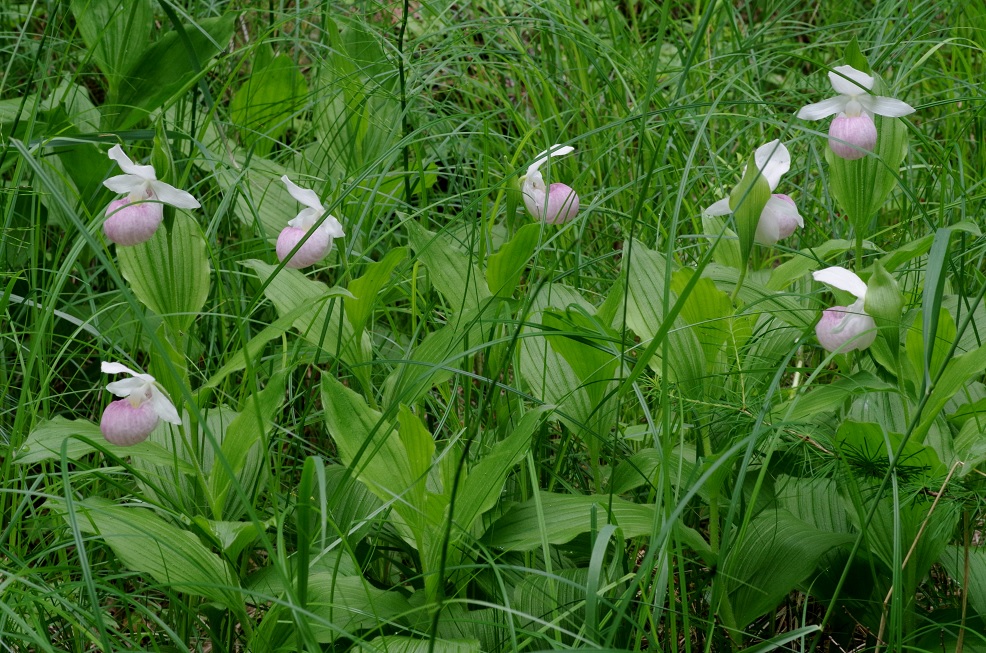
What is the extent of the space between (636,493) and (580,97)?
1.02 meters

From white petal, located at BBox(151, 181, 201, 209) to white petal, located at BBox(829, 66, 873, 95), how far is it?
0.73m

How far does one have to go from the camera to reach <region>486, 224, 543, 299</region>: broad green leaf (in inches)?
41.8

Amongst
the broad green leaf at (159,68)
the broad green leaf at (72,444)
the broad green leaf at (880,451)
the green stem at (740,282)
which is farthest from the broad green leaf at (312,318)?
the broad green leaf at (159,68)

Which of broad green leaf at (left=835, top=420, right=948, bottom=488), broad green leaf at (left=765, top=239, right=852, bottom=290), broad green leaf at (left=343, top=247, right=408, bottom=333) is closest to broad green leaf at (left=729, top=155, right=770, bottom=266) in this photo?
broad green leaf at (left=765, top=239, right=852, bottom=290)

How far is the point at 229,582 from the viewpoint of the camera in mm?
924

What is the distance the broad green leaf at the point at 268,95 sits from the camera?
5.53 feet

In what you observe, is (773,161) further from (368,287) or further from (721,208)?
(368,287)

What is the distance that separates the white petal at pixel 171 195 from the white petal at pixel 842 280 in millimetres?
677

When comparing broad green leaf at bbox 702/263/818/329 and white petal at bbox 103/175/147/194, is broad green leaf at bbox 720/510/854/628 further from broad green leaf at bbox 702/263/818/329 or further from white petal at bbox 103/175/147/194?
white petal at bbox 103/175/147/194

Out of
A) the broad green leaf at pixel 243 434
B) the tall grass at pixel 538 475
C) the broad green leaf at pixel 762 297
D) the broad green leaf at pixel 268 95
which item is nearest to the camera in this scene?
the tall grass at pixel 538 475

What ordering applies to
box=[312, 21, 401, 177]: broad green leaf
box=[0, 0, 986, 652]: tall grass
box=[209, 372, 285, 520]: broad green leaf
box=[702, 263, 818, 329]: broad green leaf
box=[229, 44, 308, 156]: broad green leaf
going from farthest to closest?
box=[229, 44, 308, 156]: broad green leaf → box=[312, 21, 401, 177]: broad green leaf → box=[702, 263, 818, 329]: broad green leaf → box=[209, 372, 285, 520]: broad green leaf → box=[0, 0, 986, 652]: tall grass

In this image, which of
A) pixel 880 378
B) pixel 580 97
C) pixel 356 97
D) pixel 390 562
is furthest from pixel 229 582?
pixel 580 97

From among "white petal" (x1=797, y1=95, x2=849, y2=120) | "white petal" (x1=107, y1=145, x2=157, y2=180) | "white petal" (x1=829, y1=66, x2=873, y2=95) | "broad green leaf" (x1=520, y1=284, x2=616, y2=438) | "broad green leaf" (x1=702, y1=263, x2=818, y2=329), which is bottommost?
"broad green leaf" (x1=520, y1=284, x2=616, y2=438)

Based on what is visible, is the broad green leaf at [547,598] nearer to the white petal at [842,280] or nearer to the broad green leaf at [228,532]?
the broad green leaf at [228,532]
